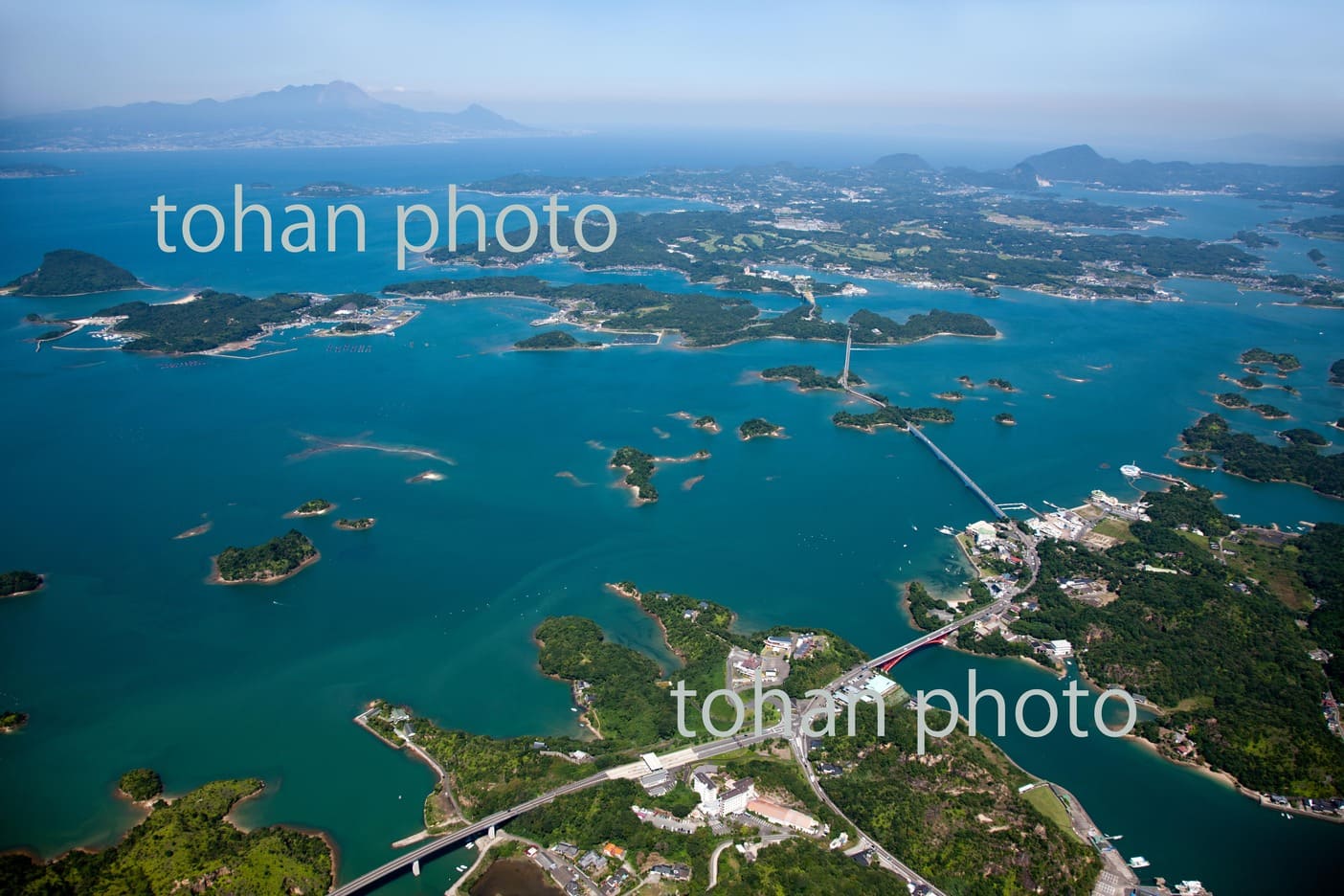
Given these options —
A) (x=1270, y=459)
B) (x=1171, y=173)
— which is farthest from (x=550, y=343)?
(x=1171, y=173)

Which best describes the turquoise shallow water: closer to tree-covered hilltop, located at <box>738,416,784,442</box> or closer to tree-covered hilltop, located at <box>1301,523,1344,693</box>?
tree-covered hilltop, located at <box>738,416,784,442</box>

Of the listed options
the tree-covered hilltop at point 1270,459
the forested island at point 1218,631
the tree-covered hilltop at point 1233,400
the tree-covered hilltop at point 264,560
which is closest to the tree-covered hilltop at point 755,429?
the forested island at point 1218,631

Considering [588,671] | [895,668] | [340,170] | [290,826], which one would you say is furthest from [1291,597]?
[340,170]

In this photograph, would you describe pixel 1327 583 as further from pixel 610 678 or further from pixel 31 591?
pixel 31 591

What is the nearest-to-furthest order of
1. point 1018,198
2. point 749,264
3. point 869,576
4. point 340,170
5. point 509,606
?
point 509,606 → point 869,576 → point 749,264 → point 1018,198 → point 340,170

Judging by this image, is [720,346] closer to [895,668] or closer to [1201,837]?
[895,668]

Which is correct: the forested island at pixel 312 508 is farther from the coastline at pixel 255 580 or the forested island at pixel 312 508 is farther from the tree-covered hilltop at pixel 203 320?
the tree-covered hilltop at pixel 203 320
